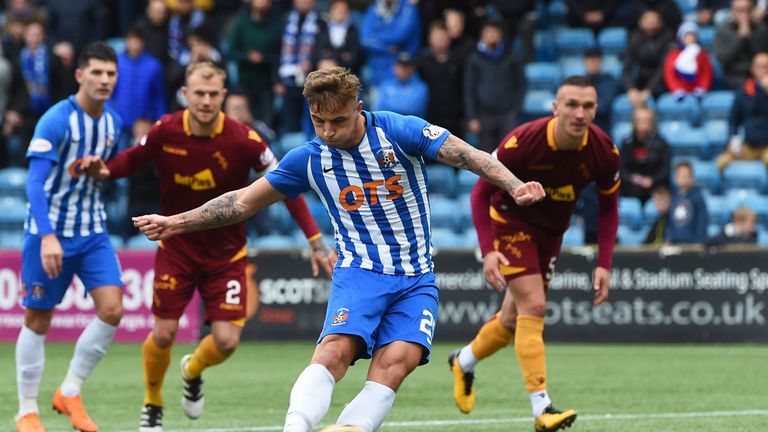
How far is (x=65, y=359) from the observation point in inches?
550

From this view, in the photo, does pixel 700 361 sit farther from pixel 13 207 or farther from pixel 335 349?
pixel 13 207

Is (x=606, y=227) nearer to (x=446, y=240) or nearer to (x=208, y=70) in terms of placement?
(x=208, y=70)

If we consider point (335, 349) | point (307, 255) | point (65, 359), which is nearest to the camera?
point (335, 349)

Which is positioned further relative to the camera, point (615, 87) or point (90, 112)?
point (615, 87)

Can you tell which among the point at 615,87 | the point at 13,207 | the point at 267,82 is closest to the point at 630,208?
the point at 615,87

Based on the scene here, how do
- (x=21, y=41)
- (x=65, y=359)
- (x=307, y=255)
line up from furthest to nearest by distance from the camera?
(x=21, y=41) → (x=307, y=255) → (x=65, y=359)

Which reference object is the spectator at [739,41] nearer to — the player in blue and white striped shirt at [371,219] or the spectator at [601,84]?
the spectator at [601,84]

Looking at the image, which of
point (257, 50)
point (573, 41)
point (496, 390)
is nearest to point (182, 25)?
point (257, 50)

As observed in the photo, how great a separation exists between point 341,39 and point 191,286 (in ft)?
30.3

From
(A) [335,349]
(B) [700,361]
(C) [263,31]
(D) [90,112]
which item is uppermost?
(C) [263,31]

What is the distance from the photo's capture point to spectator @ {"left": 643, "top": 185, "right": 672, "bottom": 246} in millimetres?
15734

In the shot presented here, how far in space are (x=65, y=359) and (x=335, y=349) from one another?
324 inches

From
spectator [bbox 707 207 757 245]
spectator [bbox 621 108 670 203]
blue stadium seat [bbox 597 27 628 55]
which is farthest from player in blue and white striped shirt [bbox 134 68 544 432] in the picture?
blue stadium seat [bbox 597 27 628 55]

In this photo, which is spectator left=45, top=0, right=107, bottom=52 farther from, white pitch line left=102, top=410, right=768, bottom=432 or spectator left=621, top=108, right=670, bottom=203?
white pitch line left=102, top=410, right=768, bottom=432
